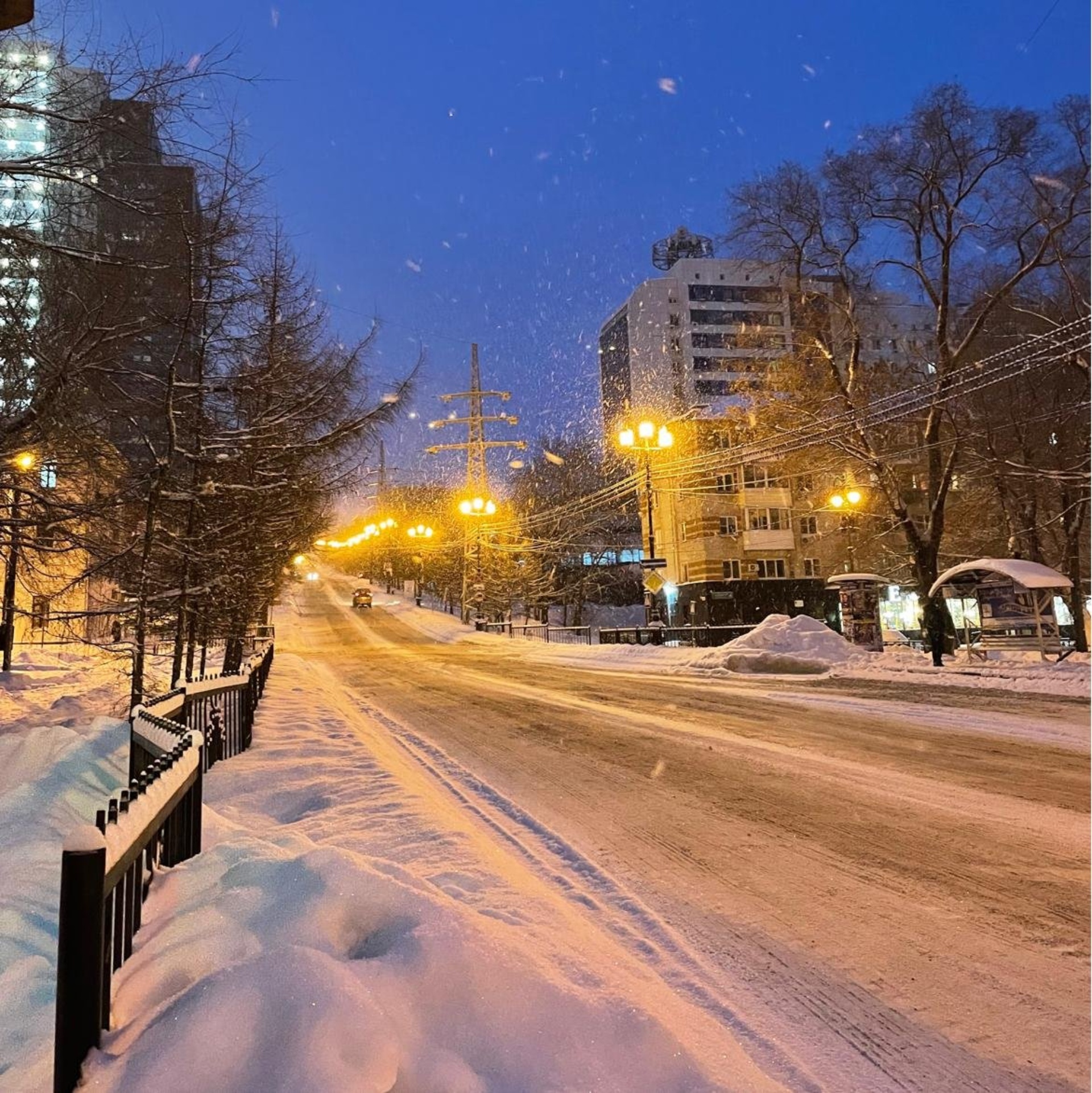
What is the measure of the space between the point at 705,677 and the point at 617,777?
40.5 feet

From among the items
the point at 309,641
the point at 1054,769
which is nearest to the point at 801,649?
the point at 1054,769

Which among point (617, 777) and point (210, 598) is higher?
point (210, 598)

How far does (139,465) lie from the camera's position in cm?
916

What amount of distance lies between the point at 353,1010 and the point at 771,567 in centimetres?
4599

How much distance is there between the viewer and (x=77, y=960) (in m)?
2.40

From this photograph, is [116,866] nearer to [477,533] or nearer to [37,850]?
[37,850]

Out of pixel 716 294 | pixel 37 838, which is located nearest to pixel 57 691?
pixel 37 838

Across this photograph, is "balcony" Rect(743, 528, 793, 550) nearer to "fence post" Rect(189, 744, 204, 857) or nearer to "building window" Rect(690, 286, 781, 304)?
"building window" Rect(690, 286, 781, 304)

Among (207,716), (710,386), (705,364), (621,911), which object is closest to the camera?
(621,911)

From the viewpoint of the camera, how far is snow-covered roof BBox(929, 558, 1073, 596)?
18156 millimetres

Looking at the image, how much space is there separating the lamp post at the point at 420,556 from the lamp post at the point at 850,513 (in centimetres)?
2767

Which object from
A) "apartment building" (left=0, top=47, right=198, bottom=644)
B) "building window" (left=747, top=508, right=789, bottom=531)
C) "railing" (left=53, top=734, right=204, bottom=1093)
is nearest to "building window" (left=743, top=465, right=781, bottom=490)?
"building window" (left=747, top=508, right=789, bottom=531)

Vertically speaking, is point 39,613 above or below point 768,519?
below

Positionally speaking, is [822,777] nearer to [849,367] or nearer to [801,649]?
[801,649]
